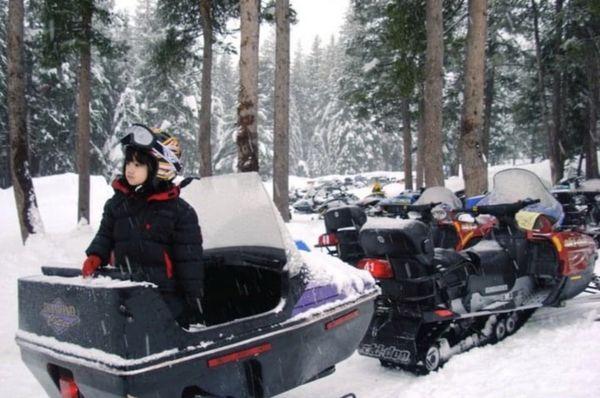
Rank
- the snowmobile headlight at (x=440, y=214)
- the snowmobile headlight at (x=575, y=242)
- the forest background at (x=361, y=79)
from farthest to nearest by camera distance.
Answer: the forest background at (x=361, y=79) < the snowmobile headlight at (x=440, y=214) < the snowmobile headlight at (x=575, y=242)

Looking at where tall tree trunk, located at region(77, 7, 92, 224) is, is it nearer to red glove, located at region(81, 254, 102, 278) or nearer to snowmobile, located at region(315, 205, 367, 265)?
snowmobile, located at region(315, 205, 367, 265)

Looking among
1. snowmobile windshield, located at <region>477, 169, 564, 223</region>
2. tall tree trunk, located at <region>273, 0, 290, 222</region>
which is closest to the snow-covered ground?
snowmobile windshield, located at <region>477, 169, 564, 223</region>

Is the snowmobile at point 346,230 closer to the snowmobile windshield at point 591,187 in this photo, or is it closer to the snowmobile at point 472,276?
the snowmobile at point 472,276

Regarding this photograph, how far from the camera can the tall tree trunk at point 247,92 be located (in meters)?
10.2

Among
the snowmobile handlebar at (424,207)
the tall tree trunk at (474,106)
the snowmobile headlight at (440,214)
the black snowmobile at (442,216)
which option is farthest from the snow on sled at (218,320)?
→ the tall tree trunk at (474,106)

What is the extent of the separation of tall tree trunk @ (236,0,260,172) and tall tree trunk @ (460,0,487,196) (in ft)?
14.7

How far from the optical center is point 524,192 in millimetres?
6094

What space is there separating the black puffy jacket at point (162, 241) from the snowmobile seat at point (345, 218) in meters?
4.28

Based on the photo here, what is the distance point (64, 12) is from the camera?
45.5 ft

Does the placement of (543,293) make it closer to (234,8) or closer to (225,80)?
(234,8)

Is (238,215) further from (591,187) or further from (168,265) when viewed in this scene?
(591,187)

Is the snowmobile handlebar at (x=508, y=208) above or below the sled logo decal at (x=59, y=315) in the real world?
above

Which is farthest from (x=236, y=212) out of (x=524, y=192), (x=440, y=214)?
(x=440, y=214)

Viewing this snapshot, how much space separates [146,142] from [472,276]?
357cm
